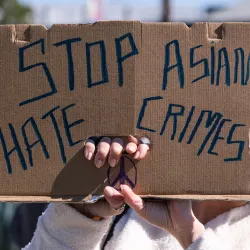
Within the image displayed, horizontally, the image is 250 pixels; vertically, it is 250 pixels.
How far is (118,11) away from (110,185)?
1761cm

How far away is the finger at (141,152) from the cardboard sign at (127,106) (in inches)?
0.9

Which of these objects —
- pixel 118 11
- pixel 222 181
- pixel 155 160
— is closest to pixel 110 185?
pixel 155 160

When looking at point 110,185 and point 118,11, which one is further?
point 118,11

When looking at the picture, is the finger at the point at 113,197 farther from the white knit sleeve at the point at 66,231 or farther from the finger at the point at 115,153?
the white knit sleeve at the point at 66,231

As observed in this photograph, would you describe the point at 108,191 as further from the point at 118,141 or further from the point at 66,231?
the point at 66,231

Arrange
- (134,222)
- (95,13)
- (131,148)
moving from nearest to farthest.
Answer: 1. (131,148)
2. (134,222)
3. (95,13)

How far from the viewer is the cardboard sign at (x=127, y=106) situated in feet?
6.08

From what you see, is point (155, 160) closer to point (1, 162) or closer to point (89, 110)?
point (89, 110)

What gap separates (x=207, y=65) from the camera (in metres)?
1.86

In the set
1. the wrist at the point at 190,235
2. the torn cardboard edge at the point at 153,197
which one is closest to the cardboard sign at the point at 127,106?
the torn cardboard edge at the point at 153,197

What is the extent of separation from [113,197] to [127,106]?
22 centimetres

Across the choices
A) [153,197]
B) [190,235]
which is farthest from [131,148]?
[190,235]

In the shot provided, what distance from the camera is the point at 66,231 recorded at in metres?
2.12

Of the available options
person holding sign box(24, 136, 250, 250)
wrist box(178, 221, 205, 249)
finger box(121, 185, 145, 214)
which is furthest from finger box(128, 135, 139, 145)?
wrist box(178, 221, 205, 249)
